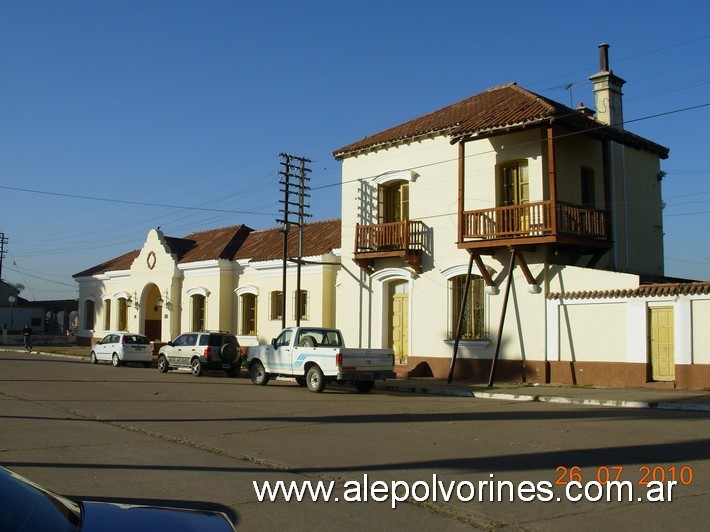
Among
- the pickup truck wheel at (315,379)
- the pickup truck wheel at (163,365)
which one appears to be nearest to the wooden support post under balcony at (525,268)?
the pickup truck wheel at (315,379)

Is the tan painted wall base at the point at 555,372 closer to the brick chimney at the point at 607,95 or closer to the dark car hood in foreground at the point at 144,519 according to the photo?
the brick chimney at the point at 607,95

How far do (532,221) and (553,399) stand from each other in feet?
18.0

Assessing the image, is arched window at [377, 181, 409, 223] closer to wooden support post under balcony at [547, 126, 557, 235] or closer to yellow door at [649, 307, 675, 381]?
wooden support post under balcony at [547, 126, 557, 235]

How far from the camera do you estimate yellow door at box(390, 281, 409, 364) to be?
26297 mm

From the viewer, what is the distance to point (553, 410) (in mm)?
15961

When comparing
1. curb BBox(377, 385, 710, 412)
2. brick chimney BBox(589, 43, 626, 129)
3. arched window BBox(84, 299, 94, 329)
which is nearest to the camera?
curb BBox(377, 385, 710, 412)

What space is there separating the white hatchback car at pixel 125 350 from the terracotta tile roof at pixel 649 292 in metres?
19.2

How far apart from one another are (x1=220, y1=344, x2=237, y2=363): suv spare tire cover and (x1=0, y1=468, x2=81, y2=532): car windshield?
2303cm

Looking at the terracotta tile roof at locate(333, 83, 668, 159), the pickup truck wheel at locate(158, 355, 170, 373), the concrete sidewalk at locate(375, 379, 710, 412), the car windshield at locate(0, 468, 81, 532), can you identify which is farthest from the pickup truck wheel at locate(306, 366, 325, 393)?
the car windshield at locate(0, 468, 81, 532)

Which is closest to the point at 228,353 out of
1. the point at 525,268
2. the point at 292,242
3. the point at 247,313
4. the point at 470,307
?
the point at 247,313

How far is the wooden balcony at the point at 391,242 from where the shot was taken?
24750 millimetres

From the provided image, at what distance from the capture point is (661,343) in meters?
19.2

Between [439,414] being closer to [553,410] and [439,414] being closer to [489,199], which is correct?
[553,410]

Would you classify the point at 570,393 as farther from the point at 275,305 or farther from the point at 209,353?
the point at 275,305
